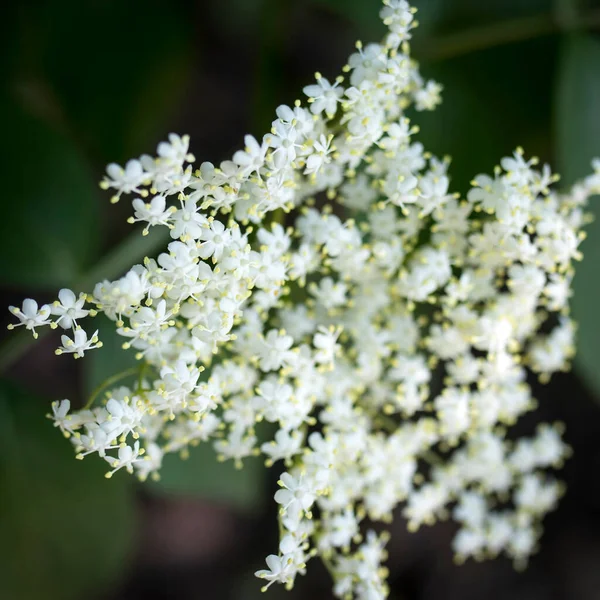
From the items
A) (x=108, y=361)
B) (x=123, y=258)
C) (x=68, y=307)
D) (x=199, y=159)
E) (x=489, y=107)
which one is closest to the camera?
(x=68, y=307)

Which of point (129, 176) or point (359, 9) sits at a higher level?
point (359, 9)

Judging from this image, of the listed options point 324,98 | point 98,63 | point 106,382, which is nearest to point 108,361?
point 106,382

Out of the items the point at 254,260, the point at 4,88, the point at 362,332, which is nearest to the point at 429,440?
the point at 362,332

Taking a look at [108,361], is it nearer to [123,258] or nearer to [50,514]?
[123,258]

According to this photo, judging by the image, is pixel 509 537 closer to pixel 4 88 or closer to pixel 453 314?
pixel 453 314

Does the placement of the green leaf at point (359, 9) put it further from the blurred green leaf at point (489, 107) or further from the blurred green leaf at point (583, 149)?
the blurred green leaf at point (583, 149)

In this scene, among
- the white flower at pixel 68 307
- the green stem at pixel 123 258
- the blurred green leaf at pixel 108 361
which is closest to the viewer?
the white flower at pixel 68 307

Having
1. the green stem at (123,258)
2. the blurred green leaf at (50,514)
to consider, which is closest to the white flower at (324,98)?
the green stem at (123,258)
